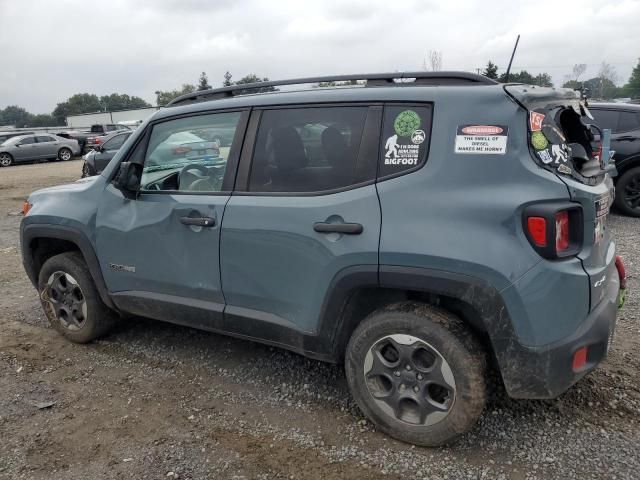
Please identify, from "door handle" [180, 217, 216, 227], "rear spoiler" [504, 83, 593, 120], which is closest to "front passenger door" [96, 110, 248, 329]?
"door handle" [180, 217, 216, 227]

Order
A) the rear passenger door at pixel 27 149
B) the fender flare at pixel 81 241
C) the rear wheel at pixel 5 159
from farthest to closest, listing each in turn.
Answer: the rear passenger door at pixel 27 149 < the rear wheel at pixel 5 159 < the fender flare at pixel 81 241

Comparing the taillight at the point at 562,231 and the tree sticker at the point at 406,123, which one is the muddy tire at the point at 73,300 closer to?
the tree sticker at the point at 406,123

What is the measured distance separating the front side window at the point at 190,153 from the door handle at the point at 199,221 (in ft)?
0.66

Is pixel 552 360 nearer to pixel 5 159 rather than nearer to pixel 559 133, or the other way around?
pixel 559 133

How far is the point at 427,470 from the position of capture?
254 cm

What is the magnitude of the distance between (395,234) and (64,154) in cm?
2732

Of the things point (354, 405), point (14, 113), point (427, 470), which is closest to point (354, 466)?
point (427, 470)

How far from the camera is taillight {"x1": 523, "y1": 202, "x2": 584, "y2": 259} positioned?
225cm

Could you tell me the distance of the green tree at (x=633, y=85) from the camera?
47.9 meters

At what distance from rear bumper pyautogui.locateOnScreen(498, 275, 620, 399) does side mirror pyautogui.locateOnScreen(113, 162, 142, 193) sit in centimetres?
247

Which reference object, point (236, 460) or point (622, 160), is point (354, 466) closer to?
point (236, 460)

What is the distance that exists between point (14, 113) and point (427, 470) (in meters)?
118

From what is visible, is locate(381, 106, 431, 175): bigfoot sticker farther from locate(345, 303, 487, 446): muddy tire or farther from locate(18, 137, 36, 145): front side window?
locate(18, 137, 36, 145): front side window

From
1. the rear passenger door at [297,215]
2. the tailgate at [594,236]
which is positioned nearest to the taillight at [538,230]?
the tailgate at [594,236]
